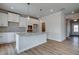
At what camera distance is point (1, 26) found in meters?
5.10

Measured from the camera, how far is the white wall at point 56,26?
589 centimetres

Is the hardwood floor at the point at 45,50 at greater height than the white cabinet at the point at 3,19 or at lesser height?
lesser

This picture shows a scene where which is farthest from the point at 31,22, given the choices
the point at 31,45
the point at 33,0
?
the point at 33,0

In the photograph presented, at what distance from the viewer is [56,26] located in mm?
6191

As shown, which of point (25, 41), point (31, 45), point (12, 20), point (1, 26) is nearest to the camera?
point (25, 41)

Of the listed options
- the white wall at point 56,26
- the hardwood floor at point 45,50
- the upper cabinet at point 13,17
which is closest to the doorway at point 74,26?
the white wall at point 56,26

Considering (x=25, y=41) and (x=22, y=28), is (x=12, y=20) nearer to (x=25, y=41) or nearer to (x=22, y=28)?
(x=22, y=28)

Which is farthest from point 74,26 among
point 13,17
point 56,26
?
point 13,17

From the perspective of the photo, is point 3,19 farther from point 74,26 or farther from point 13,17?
point 74,26

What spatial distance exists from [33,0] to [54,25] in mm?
4932

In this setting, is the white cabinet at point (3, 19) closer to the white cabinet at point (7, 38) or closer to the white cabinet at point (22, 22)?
the white cabinet at point (7, 38)

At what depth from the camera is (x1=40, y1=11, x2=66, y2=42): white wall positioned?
5893 millimetres

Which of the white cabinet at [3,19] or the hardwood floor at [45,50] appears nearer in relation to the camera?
the hardwood floor at [45,50]

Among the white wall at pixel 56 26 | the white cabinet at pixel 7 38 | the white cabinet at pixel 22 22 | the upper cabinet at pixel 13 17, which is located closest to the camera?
the white cabinet at pixel 7 38
